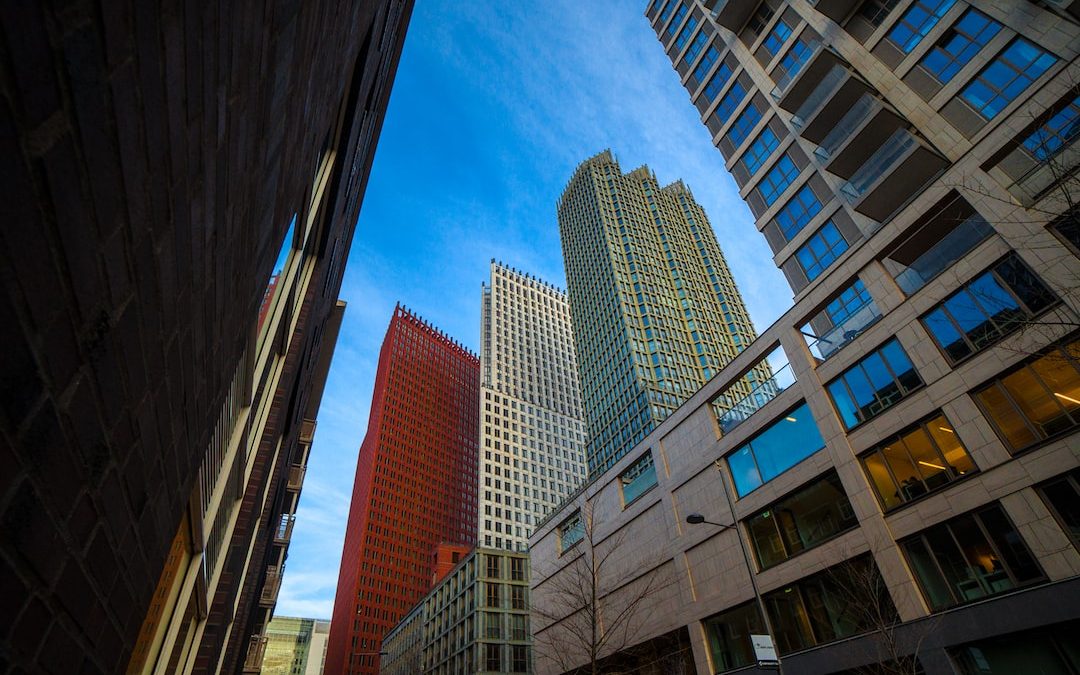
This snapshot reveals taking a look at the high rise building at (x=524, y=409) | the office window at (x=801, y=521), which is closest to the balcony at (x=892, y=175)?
the office window at (x=801, y=521)

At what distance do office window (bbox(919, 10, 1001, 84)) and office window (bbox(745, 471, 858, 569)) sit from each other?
62.0 feet

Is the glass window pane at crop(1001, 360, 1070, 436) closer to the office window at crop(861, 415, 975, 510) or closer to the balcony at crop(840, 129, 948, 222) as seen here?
the office window at crop(861, 415, 975, 510)

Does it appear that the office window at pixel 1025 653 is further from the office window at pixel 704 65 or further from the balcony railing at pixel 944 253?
the office window at pixel 704 65

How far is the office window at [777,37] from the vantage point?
33.2 meters

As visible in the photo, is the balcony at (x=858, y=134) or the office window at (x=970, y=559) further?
the balcony at (x=858, y=134)

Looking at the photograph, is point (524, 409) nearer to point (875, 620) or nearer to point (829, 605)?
point (829, 605)

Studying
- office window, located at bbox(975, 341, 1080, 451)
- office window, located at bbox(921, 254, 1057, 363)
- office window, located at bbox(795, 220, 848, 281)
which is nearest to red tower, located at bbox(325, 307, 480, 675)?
office window, located at bbox(795, 220, 848, 281)

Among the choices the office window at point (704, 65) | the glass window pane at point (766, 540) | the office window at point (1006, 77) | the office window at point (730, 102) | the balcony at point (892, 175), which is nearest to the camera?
the office window at point (1006, 77)

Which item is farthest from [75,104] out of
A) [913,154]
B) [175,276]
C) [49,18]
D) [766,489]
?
[913,154]

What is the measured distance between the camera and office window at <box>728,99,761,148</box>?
3541cm

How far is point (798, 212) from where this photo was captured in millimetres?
31891

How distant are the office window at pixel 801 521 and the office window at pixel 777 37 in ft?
88.5

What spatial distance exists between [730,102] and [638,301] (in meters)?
63.8

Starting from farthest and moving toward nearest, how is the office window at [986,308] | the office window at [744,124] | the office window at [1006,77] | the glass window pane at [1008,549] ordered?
the office window at [744,124], the office window at [1006,77], the office window at [986,308], the glass window pane at [1008,549]
